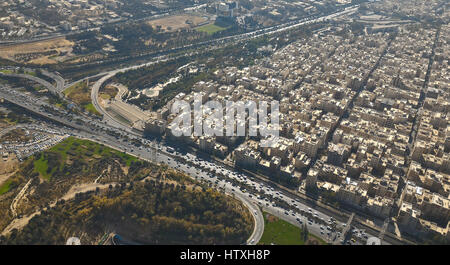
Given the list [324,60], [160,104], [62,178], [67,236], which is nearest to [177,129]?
[160,104]

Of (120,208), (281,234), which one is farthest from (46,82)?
(281,234)

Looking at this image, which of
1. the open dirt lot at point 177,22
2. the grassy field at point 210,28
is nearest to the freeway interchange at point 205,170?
the open dirt lot at point 177,22

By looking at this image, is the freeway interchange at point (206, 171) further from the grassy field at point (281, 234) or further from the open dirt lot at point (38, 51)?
the open dirt lot at point (38, 51)

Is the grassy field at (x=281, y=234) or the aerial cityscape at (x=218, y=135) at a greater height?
the aerial cityscape at (x=218, y=135)

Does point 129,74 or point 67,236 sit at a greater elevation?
point 129,74

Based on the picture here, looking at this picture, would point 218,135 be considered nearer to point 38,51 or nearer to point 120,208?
point 120,208

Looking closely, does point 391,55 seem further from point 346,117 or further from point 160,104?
point 160,104
